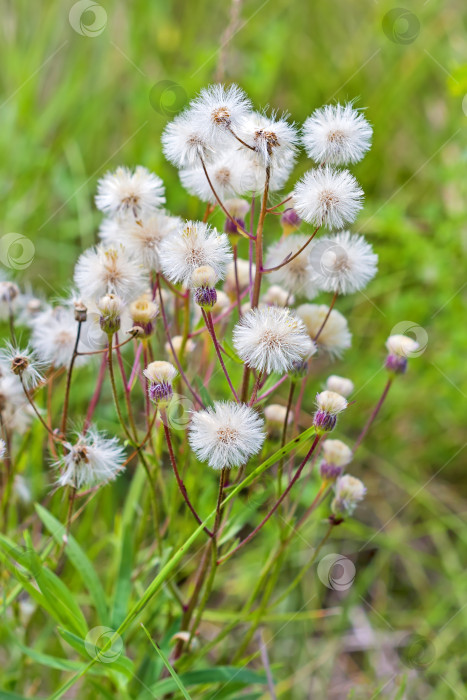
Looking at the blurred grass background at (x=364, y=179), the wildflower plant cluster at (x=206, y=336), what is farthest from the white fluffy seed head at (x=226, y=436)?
the blurred grass background at (x=364, y=179)

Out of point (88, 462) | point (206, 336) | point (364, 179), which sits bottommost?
point (88, 462)

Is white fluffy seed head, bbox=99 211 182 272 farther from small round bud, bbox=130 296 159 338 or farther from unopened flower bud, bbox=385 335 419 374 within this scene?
unopened flower bud, bbox=385 335 419 374

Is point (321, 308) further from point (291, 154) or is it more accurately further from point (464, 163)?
point (464, 163)

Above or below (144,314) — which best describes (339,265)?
above

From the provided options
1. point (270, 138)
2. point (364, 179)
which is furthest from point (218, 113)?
point (364, 179)

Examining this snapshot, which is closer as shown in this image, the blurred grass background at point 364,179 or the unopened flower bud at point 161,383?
the unopened flower bud at point 161,383

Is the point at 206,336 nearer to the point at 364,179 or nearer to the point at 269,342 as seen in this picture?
the point at 269,342

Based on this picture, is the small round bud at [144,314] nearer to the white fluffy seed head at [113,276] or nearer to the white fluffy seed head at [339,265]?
the white fluffy seed head at [113,276]
